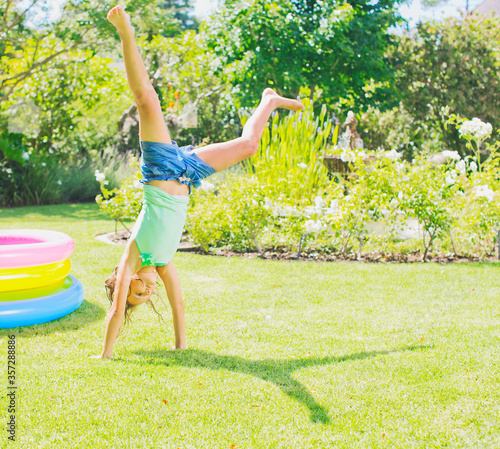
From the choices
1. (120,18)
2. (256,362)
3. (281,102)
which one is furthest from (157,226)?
(281,102)

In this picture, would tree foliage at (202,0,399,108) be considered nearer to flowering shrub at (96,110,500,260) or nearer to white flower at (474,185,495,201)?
flowering shrub at (96,110,500,260)

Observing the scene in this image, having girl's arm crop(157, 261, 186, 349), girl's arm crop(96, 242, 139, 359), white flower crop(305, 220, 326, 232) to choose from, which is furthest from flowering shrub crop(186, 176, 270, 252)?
girl's arm crop(96, 242, 139, 359)

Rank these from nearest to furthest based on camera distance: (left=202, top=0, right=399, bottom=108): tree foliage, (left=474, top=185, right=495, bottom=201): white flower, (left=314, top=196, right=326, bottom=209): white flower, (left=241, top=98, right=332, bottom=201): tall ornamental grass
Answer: (left=474, top=185, right=495, bottom=201): white flower → (left=314, top=196, right=326, bottom=209): white flower → (left=241, top=98, right=332, bottom=201): tall ornamental grass → (left=202, top=0, right=399, bottom=108): tree foliage

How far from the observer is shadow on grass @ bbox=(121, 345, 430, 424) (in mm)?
2867

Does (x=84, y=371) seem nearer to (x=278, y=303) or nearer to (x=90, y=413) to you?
(x=90, y=413)

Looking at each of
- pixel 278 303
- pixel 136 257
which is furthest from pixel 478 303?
pixel 136 257

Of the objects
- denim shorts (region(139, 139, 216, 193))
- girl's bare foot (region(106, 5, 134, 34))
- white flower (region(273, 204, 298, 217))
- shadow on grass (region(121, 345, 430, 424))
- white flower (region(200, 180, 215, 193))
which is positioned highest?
girl's bare foot (region(106, 5, 134, 34))

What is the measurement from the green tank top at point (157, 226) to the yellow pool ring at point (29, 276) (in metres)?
1.13

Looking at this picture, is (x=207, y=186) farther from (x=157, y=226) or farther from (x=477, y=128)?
(x=157, y=226)

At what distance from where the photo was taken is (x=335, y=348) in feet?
10.9

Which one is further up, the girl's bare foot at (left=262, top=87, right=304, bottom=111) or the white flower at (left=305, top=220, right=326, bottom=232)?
the girl's bare foot at (left=262, top=87, right=304, bottom=111)

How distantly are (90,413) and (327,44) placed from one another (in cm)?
1024

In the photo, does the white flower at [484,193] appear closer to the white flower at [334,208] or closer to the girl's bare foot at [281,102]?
the white flower at [334,208]

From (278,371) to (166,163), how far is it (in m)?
1.33
